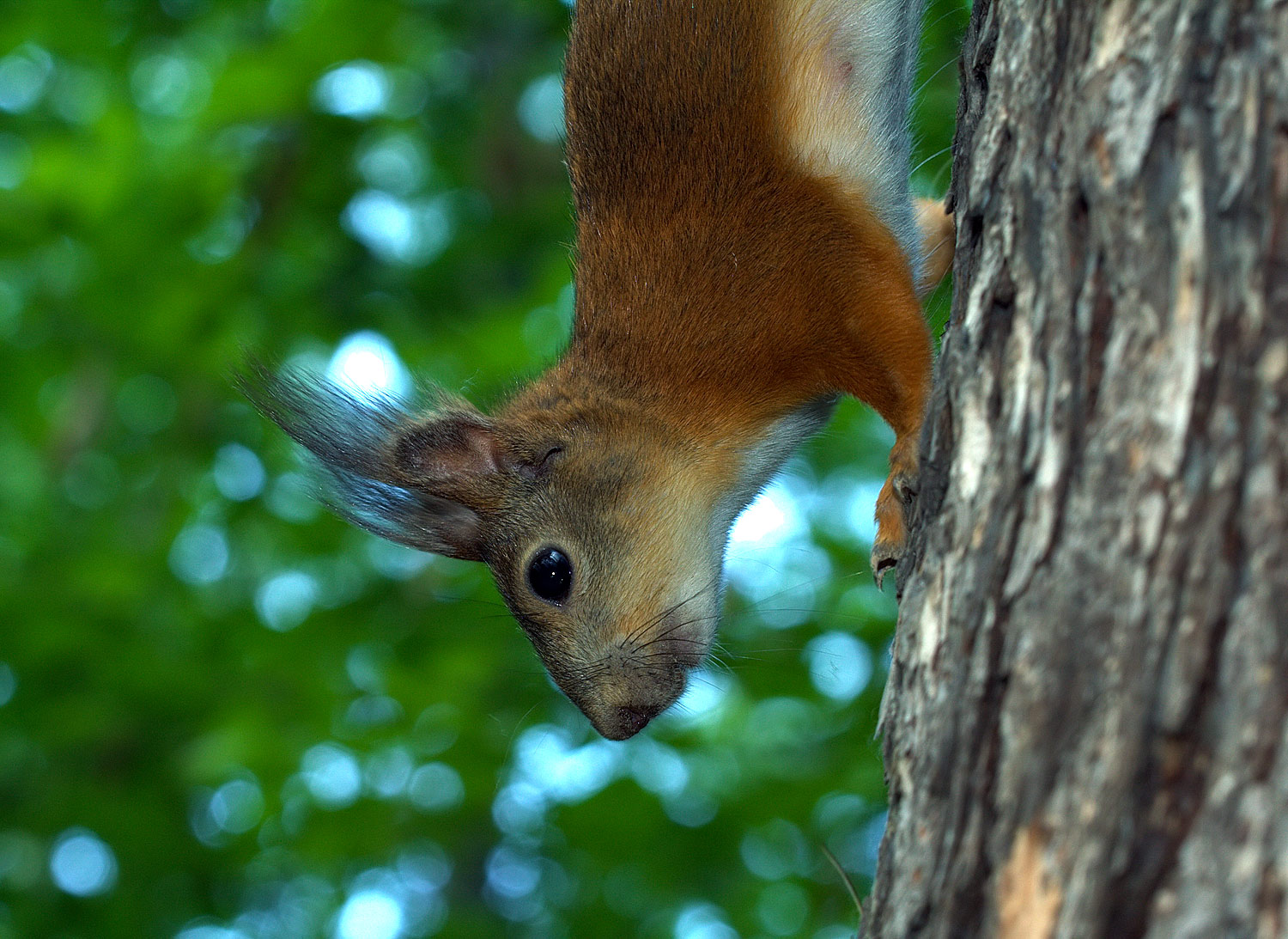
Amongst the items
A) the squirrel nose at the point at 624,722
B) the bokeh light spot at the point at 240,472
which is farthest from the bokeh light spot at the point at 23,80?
the squirrel nose at the point at 624,722

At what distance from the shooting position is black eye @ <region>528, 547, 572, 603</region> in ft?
9.30

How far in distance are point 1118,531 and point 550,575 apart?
194cm

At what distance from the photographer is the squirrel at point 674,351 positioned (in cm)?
244

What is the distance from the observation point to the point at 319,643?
13.5 ft

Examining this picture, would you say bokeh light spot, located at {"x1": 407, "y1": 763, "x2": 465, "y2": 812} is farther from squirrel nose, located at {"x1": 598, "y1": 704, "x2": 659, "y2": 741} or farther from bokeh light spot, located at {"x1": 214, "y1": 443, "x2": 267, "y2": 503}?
bokeh light spot, located at {"x1": 214, "y1": 443, "x2": 267, "y2": 503}

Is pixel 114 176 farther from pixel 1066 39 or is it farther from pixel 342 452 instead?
pixel 1066 39

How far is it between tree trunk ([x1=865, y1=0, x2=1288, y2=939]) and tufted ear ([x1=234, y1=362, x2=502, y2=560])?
1.81 m

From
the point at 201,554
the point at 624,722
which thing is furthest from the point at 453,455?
the point at 201,554

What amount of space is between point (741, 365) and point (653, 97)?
0.62 m

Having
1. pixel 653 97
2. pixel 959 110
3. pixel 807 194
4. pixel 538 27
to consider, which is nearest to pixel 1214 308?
pixel 959 110

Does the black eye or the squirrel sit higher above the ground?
the squirrel

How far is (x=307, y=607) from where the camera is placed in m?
4.57

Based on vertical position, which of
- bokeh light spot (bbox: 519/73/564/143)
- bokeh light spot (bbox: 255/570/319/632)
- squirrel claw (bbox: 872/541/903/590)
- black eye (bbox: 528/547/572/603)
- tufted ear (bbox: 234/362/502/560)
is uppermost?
bokeh light spot (bbox: 519/73/564/143)

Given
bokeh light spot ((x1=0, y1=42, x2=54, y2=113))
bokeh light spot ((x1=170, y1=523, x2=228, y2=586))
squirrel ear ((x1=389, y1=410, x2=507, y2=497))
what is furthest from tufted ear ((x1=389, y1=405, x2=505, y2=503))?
bokeh light spot ((x1=0, y1=42, x2=54, y2=113))
